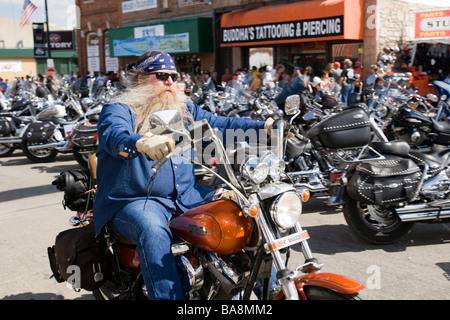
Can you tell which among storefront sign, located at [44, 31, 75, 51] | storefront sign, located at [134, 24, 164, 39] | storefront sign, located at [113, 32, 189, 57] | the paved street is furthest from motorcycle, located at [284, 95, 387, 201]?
storefront sign, located at [44, 31, 75, 51]

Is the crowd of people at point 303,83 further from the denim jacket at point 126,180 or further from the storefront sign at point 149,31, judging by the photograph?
the storefront sign at point 149,31

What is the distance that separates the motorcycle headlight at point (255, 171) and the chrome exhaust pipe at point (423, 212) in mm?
2708

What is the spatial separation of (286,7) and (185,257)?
15711 mm

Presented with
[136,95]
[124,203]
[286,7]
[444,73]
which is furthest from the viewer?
[286,7]

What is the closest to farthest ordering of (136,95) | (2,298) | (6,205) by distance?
(136,95)
(2,298)
(6,205)

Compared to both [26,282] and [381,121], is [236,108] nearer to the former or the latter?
[381,121]

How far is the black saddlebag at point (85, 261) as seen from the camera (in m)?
3.02

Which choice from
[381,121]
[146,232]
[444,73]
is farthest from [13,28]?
[146,232]

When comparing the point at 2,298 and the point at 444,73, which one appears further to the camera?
the point at 444,73

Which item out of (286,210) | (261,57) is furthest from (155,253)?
(261,57)

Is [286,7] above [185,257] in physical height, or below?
above

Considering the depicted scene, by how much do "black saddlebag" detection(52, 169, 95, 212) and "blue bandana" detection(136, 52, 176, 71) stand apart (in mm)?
975

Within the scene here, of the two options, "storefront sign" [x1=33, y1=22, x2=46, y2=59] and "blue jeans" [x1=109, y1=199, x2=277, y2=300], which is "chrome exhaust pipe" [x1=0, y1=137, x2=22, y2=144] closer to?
"blue jeans" [x1=109, y1=199, x2=277, y2=300]

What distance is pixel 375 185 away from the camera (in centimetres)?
456
